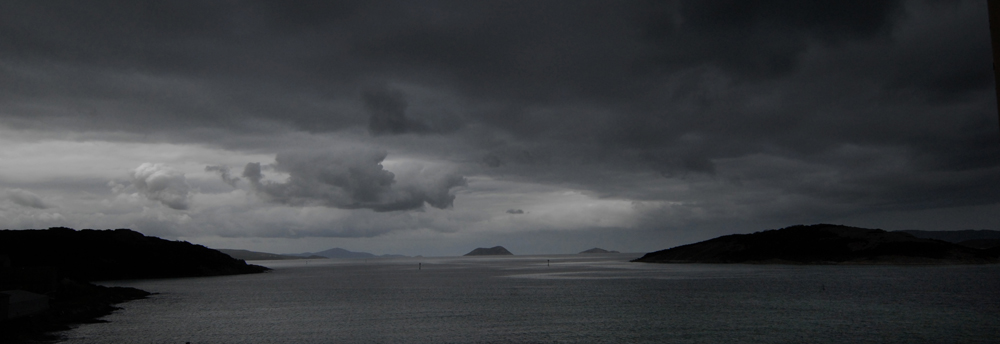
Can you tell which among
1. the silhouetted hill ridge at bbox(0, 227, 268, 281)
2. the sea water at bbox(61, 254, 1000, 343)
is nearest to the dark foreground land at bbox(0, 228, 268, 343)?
the silhouetted hill ridge at bbox(0, 227, 268, 281)

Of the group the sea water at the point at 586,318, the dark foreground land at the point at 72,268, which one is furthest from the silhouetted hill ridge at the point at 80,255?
the sea water at the point at 586,318

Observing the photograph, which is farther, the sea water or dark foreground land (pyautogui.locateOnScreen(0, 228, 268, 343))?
dark foreground land (pyautogui.locateOnScreen(0, 228, 268, 343))

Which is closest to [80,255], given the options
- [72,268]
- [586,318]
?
[72,268]

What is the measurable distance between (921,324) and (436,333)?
4722 centimetres

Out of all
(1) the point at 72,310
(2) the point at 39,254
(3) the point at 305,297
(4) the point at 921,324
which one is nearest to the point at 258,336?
(1) the point at 72,310

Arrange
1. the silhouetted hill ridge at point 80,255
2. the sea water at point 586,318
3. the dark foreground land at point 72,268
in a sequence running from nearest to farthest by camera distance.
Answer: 1. the sea water at point 586,318
2. the dark foreground land at point 72,268
3. the silhouetted hill ridge at point 80,255

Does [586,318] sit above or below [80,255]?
below

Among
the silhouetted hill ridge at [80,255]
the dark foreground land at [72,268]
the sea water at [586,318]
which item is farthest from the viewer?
the silhouetted hill ridge at [80,255]

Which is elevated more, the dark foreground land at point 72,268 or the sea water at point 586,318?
the dark foreground land at point 72,268

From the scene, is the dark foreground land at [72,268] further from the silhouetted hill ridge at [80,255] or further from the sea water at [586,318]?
the sea water at [586,318]

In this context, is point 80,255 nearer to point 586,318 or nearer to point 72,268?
point 72,268

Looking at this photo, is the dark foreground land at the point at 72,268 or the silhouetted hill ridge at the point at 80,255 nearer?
the dark foreground land at the point at 72,268

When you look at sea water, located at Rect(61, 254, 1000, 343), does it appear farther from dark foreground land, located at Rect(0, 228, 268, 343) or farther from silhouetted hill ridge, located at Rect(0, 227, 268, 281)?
silhouetted hill ridge, located at Rect(0, 227, 268, 281)

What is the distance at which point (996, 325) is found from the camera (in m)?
54.2
